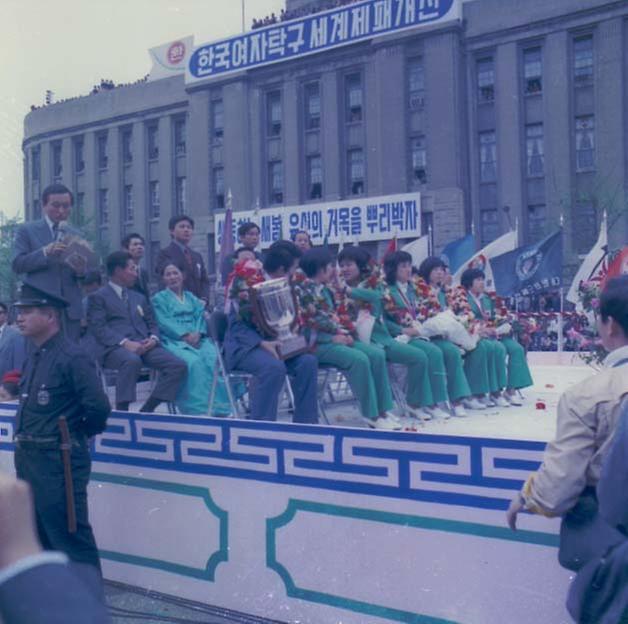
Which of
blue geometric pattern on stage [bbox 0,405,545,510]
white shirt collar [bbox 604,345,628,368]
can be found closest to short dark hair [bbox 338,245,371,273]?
blue geometric pattern on stage [bbox 0,405,545,510]

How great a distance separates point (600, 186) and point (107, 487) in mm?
21204

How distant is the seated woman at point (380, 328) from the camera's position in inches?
268

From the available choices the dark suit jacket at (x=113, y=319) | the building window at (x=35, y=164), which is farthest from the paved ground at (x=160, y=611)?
the building window at (x=35, y=164)

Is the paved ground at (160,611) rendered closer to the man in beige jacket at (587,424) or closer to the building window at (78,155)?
the man in beige jacket at (587,424)

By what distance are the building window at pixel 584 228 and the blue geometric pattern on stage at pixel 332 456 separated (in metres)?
21.5

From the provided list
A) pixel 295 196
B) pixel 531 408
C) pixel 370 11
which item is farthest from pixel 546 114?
pixel 531 408

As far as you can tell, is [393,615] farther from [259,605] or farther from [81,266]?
[81,266]

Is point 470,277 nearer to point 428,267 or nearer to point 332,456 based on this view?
point 428,267

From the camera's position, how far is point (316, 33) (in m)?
26.2

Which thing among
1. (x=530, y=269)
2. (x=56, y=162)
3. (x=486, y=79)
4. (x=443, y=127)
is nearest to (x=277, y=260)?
(x=530, y=269)

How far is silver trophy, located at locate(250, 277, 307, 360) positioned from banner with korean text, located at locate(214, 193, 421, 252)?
18.6 metres

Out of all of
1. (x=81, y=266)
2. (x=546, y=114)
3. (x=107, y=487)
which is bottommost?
(x=107, y=487)

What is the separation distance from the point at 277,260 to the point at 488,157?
67.7 feet

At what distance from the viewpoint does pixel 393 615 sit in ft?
11.1
